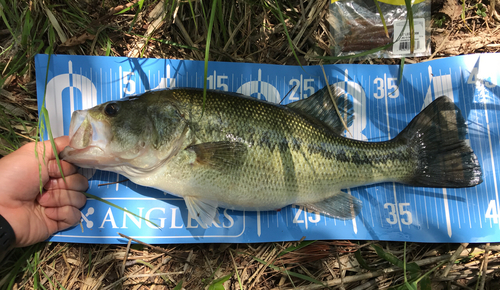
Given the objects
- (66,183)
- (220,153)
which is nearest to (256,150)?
(220,153)

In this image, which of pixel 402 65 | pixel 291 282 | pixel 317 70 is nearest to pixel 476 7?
pixel 402 65

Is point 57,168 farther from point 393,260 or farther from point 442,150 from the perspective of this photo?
point 442,150

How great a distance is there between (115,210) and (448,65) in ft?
10.3

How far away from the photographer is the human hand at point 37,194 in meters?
2.07

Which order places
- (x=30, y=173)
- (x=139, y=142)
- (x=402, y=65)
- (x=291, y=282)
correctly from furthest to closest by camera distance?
(x=402, y=65) < (x=291, y=282) < (x=30, y=173) < (x=139, y=142)

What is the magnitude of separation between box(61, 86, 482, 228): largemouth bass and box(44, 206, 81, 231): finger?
53 centimetres

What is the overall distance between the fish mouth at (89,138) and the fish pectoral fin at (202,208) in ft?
2.00

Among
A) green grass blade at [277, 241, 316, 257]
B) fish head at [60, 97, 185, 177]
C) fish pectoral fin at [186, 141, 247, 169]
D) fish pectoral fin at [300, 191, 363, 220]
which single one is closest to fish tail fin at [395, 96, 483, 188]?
fish pectoral fin at [300, 191, 363, 220]

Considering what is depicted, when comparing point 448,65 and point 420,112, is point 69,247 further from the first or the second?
point 448,65

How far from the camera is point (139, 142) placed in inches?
76.2

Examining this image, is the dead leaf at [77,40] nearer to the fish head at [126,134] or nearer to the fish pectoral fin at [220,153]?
the fish head at [126,134]

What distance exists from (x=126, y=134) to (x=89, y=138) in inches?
9.3

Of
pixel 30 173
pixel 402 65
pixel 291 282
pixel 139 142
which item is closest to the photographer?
pixel 139 142

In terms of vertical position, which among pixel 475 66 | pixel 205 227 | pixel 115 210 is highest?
pixel 475 66
